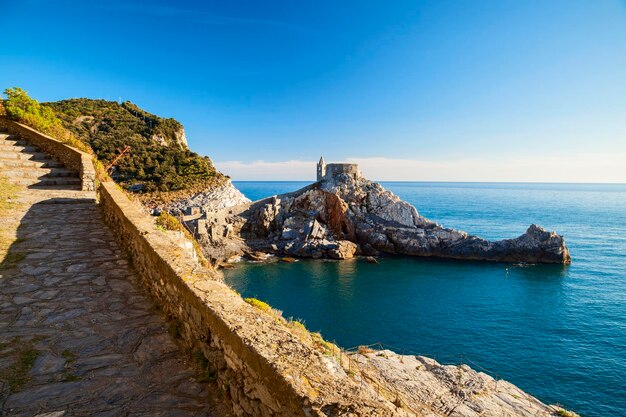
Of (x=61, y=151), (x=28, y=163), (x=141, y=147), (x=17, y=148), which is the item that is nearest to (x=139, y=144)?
(x=141, y=147)

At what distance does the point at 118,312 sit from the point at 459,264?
45487 millimetres

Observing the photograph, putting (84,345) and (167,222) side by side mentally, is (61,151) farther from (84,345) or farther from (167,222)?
(84,345)

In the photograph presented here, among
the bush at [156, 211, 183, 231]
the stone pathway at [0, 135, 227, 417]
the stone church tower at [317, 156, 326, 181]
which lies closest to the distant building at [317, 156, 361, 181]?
the stone church tower at [317, 156, 326, 181]

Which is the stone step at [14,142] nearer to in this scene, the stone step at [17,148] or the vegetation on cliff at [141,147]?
the stone step at [17,148]

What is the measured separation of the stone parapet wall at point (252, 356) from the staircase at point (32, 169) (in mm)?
9950

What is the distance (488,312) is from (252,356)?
32.2m

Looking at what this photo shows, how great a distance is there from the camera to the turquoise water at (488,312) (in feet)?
64.9

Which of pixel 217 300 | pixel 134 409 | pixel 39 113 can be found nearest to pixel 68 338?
pixel 134 409

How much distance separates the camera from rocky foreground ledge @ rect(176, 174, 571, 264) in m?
43.4

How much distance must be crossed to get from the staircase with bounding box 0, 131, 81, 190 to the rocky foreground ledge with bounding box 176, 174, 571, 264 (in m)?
27.9

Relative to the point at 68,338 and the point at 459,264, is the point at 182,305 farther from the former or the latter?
the point at 459,264

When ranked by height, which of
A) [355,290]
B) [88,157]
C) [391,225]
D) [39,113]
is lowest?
[355,290]

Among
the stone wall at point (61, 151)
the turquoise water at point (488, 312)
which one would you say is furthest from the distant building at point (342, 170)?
the stone wall at point (61, 151)

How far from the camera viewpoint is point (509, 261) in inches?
1738
